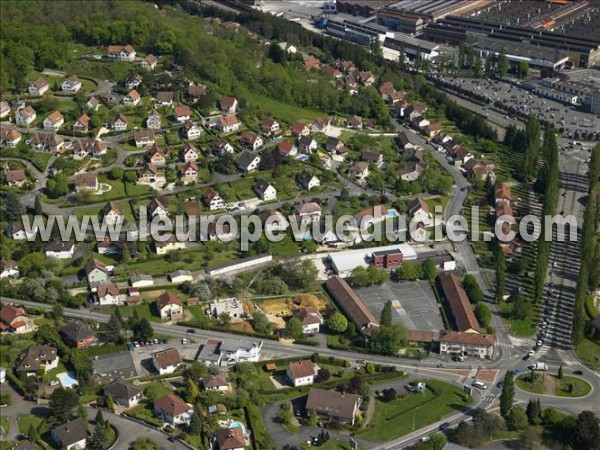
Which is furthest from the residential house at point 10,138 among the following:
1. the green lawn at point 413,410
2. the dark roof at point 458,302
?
the green lawn at point 413,410

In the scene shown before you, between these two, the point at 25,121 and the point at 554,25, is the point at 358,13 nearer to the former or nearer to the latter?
the point at 554,25

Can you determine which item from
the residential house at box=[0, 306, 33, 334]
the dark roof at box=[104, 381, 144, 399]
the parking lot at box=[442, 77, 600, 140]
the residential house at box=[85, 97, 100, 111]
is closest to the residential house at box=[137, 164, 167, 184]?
the residential house at box=[85, 97, 100, 111]

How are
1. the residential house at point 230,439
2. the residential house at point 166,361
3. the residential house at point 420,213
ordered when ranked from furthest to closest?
the residential house at point 420,213 < the residential house at point 166,361 < the residential house at point 230,439

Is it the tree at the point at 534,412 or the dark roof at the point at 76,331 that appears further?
the dark roof at the point at 76,331

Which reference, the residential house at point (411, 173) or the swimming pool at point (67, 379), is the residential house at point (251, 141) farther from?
the swimming pool at point (67, 379)

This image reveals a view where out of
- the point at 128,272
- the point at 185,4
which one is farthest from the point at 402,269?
the point at 185,4

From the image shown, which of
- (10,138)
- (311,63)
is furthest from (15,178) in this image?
(311,63)
